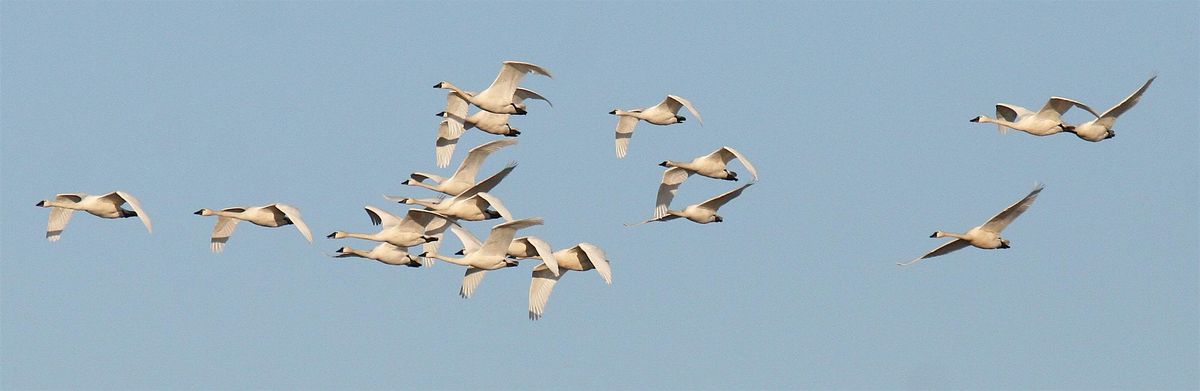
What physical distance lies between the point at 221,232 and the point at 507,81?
10.5 meters

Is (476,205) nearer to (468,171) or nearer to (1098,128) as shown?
(468,171)

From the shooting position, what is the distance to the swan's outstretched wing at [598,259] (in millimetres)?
53594

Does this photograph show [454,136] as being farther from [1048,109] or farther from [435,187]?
[1048,109]

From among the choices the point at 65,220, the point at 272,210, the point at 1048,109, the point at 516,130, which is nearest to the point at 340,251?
the point at 272,210

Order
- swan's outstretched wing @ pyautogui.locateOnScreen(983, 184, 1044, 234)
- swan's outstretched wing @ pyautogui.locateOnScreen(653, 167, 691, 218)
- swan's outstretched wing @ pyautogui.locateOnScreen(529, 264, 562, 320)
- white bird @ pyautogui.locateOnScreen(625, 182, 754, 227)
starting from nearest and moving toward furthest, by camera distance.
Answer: swan's outstretched wing @ pyautogui.locateOnScreen(983, 184, 1044, 234) → swan's outstretched wing @ pyautogui.locateOnScreen(529, 264, 562, 320) → white bird @ pyautogui.locateOnScreen(625, 182, 754, 227) → swan's outstretched wing @ pyautogui.locateOnScreen(653, 167, 691, 218)

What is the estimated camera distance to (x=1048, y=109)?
194 feet

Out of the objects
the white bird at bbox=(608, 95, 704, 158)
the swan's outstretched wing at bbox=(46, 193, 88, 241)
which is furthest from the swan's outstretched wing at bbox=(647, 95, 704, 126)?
the swan's outstretched wing at bbox=(46, 193, 88, 241)

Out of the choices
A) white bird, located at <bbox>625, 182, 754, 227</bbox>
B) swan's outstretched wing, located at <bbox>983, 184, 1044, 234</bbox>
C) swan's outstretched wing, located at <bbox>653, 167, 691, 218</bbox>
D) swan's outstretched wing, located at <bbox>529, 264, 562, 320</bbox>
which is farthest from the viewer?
swan's outstretched wing, located at <bbox>653, 167, 691, 218</bbox>

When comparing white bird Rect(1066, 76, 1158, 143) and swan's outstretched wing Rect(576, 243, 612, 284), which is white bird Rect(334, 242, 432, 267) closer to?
swan's outstretched wing Rect(576, 243, 612, 284)

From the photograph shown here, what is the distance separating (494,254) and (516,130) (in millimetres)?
8274

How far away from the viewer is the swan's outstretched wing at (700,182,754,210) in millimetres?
59594

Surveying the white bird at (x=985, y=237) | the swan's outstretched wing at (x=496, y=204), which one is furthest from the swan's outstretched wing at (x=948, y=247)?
the swan's outstretched wing at (x=496, y=204)

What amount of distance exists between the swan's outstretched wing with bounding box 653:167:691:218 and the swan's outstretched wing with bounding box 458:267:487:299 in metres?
5.85

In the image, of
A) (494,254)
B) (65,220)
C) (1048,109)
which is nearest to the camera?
(494,254)
